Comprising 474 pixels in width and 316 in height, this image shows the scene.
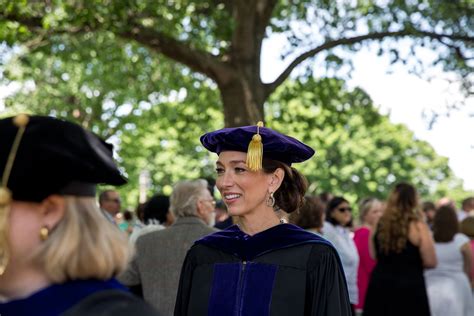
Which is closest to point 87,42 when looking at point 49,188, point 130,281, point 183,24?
point 183,24

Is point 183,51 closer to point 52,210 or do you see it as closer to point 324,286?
point 324,286

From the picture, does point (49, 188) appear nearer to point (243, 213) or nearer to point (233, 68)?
point (243, 213)

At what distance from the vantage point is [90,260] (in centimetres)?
212

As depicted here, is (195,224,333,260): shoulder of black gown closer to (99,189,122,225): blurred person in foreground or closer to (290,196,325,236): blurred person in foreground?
(290,196,325,236): blurred person in foreground

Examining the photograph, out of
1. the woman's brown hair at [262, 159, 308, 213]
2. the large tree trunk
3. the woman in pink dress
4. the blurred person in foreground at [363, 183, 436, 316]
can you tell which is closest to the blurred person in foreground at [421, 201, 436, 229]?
the large tree trunk

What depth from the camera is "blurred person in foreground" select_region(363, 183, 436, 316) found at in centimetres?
881

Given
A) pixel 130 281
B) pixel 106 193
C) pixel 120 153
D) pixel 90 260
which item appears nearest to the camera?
pixel 90 260

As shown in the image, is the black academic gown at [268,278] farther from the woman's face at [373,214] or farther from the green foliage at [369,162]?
the green foliage at [369,162]

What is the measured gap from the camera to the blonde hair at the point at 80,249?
212 cm

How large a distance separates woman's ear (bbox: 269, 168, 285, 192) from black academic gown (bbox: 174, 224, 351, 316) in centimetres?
20

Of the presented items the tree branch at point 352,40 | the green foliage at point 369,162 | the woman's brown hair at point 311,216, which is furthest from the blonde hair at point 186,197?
the green foliage at point 369,162

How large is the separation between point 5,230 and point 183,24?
11596 millimetres

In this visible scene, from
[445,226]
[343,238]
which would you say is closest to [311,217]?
[343,238]

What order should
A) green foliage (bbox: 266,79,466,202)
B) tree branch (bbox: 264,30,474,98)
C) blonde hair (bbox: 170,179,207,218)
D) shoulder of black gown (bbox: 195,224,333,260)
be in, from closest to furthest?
shoulder of black gown (bbox: 195,224,333,260)
blonde hair (bbox: 170,179,207,218)
tree branch (bbox: 264,30,474,98)
green foliage (bbox: 266,79,466,202)
